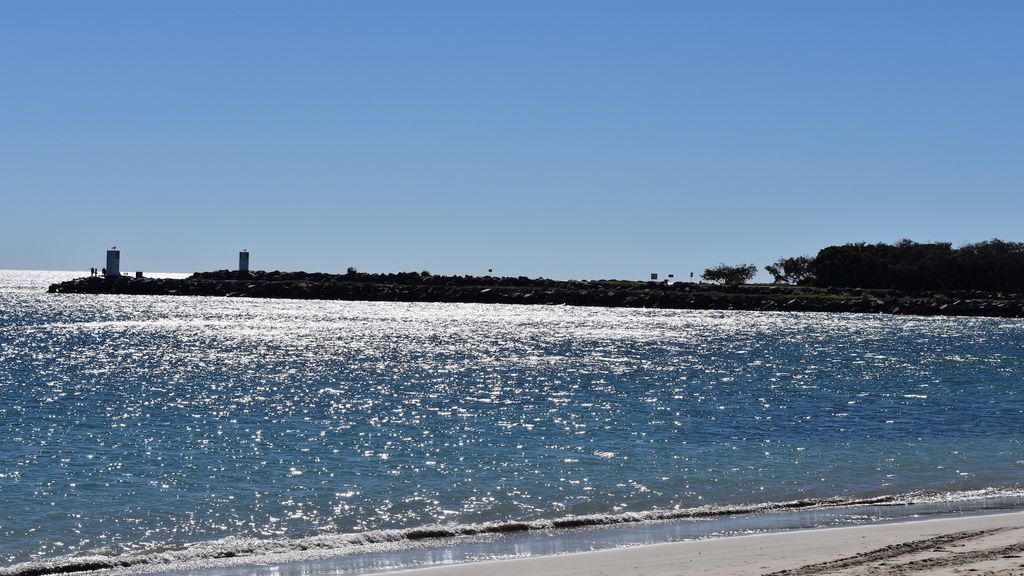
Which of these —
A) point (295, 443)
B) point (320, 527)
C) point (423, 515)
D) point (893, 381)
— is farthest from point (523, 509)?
point (893, 381)

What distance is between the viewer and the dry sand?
39.2 feet

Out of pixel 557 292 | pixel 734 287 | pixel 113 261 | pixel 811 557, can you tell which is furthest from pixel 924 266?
pixel 811 557

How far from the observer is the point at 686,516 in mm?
17016

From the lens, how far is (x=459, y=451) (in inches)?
923

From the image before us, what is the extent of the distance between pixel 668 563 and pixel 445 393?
25.2 m

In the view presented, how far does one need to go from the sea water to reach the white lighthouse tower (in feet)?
391

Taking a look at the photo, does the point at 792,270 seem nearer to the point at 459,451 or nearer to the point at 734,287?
the point at 734,287

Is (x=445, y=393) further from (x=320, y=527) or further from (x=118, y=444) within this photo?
(x=320, y=527)

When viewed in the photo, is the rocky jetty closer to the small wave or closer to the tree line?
the tree line

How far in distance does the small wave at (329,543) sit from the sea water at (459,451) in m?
0.05

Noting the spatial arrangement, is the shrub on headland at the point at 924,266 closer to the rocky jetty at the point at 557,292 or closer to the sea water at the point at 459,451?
the rocky jetty at the point at 557,292

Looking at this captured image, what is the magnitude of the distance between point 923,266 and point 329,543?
148436mm

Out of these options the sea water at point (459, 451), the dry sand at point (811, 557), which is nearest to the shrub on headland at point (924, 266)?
the sea water at point (459, 451)

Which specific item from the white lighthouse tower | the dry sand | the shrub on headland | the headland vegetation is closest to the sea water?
the dry sand
